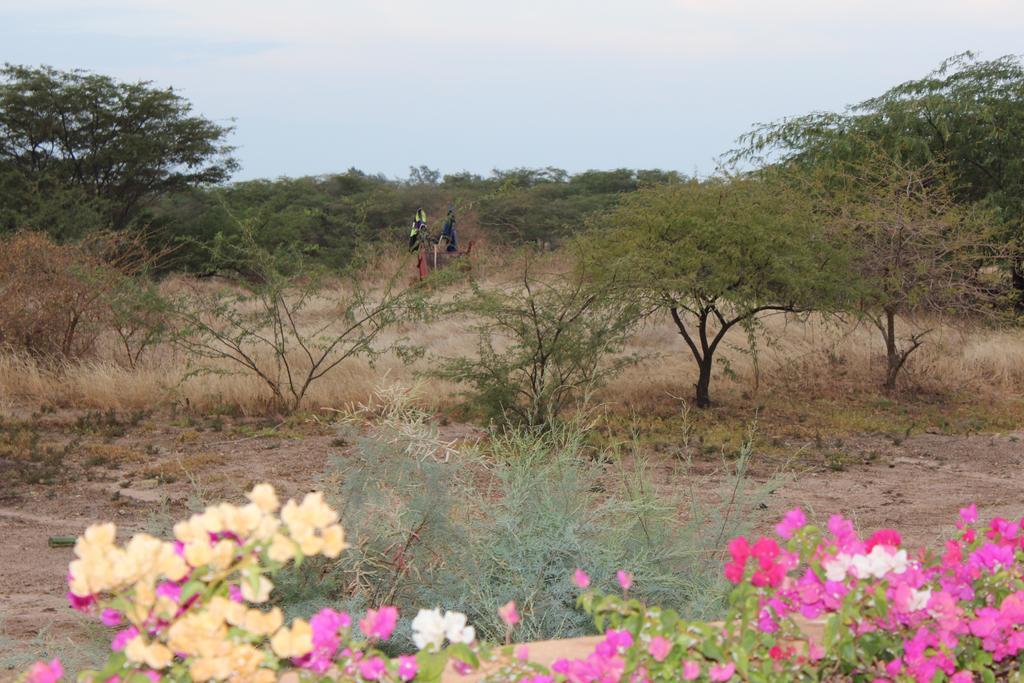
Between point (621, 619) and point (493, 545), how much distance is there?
5.48 ft

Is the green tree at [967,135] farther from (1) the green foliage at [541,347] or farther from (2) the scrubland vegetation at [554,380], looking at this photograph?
(1) the green foliage at [541,347]

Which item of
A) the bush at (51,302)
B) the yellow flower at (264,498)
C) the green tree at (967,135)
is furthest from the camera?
the green tree at (967,135)

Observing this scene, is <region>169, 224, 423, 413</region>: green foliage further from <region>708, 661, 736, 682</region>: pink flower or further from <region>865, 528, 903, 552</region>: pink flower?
<region>708, 661, 736, 682</region>: pink flower

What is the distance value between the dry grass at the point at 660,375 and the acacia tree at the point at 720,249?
668mm

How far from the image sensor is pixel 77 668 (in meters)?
3.85

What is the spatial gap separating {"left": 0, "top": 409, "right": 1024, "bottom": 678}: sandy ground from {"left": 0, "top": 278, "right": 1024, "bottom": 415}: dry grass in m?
0.77

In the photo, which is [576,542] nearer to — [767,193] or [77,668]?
[77,668]

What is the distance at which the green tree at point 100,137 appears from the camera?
3147 cm

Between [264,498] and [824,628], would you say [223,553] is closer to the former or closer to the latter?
[264,498]

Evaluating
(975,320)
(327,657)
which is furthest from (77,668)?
(975,320)

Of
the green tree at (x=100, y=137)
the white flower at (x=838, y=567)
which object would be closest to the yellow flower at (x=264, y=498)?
the white flower at (x=838, y=567)

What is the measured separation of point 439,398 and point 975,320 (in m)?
7.88

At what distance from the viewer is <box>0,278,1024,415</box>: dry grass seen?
11266mm

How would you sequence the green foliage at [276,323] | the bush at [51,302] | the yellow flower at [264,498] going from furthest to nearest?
the bush at [51,302] < the green foliage at [276,323] < the yellow flower at [264,498]
